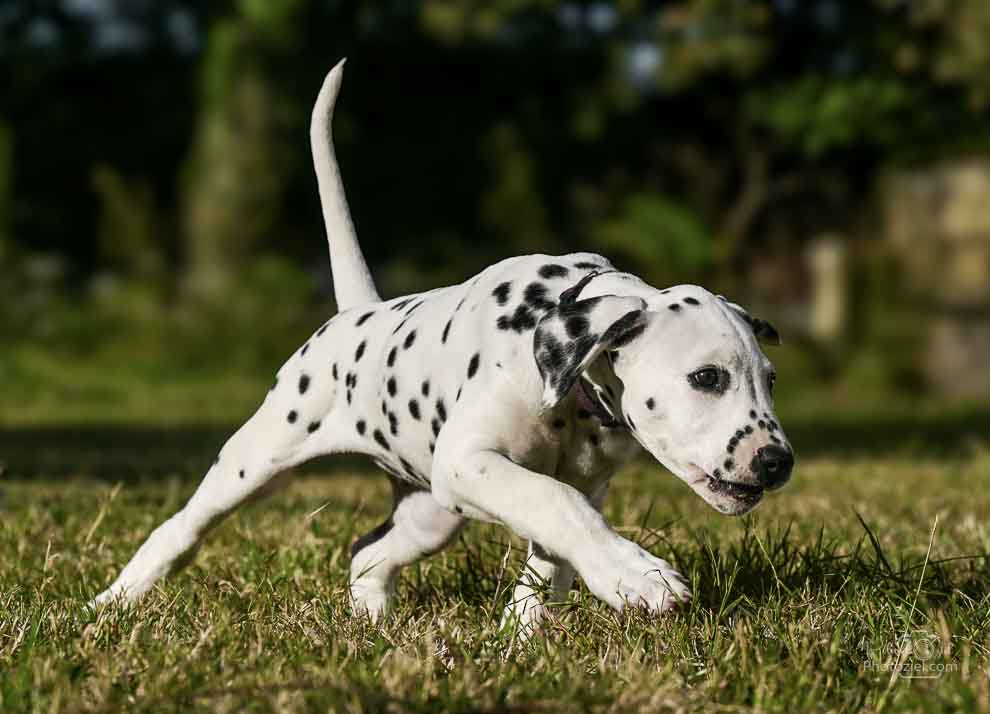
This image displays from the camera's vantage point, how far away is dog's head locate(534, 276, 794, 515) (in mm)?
3334

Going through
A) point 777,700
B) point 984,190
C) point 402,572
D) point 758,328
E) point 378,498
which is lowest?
point 984,190

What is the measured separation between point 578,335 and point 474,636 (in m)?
0.74

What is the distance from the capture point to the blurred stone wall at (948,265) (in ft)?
62.8

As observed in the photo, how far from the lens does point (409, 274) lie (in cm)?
2341

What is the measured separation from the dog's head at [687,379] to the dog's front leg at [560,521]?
21cm

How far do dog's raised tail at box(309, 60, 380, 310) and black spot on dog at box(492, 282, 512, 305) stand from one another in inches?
35.8

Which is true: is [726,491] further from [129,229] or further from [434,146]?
[434,146]

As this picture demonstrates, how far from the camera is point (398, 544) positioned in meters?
4.36

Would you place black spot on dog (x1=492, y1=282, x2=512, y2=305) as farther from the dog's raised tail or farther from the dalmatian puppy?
the dog's raised tail

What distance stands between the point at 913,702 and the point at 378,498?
4.47 metres

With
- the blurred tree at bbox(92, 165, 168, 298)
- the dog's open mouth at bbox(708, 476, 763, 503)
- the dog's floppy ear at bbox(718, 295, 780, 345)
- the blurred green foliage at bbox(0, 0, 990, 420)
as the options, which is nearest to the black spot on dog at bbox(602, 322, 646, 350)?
the dog's floppy ear at bbox(718, 295, 780, 345)

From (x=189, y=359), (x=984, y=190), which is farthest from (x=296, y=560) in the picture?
(x=984, y=190)

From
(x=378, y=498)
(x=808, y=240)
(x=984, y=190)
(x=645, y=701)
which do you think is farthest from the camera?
(x=808, y=240)

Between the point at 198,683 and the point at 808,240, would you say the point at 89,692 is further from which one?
the point at 808,240
